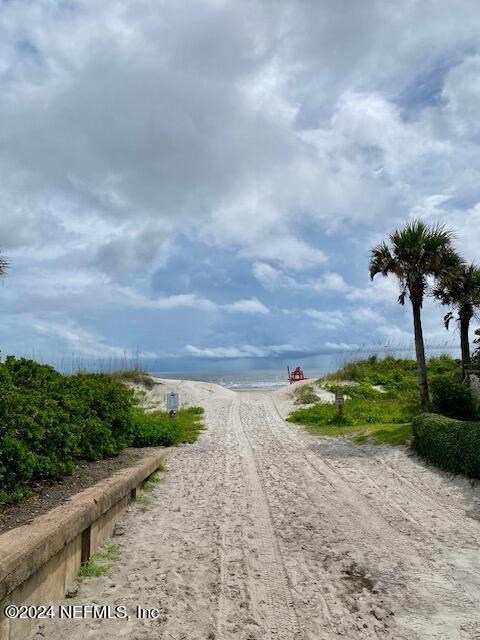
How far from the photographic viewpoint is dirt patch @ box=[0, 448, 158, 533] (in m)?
4.50

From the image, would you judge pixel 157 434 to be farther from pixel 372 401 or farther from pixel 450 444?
pixel 372 401

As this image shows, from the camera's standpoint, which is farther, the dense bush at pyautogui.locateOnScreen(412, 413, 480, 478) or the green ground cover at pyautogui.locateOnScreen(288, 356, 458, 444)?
the green ground cover at pyautogui.locateOnScreen(288, 356, 458, 444)

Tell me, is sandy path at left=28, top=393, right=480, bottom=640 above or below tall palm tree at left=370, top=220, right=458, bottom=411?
below

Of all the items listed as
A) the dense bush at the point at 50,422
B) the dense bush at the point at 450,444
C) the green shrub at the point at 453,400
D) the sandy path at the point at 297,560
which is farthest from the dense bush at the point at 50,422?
the green shrub at the point at 453,400

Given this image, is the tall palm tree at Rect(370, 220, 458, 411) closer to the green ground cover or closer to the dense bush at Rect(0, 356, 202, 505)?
the green ground cover

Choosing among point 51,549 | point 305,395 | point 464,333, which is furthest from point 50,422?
point 305,395

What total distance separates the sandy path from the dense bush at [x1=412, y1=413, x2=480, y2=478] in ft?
1.34

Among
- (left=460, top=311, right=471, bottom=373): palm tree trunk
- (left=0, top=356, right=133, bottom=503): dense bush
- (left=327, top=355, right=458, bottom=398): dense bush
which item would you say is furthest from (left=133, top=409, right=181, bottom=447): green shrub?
(left=327, top=355, right=458, bottom=398): dense bush

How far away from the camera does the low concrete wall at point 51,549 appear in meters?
3.37

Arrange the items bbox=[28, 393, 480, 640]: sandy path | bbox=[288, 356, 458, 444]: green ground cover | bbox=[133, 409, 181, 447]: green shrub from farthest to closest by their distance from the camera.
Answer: bbox=[288, 356, 458, 444]: green ground cover
bbox=[133, 409, 181, 447]: green shrub
bbox=[28, 393, 480, 640]: sandy path

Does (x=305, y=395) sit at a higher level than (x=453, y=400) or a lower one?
higher

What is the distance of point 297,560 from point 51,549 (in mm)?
2673

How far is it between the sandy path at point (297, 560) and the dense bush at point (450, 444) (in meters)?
0.41

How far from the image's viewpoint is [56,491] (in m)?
5.54
